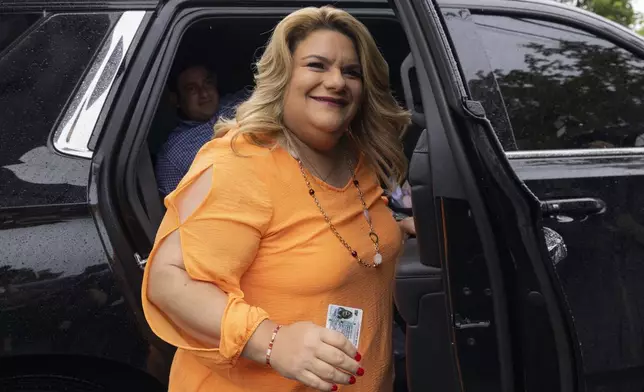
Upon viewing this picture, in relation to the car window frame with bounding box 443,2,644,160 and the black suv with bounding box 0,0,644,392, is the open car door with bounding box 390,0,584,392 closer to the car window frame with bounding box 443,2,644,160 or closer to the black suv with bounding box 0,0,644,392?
the black suv with bounding box 0,0,644,392

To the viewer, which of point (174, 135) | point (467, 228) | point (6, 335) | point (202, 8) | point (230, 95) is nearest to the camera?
point (467, 228)

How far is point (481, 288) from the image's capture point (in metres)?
1.41

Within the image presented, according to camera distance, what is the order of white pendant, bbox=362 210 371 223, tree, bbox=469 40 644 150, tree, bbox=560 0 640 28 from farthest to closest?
tree, bbox=560 0 640 28 < tree, bbox=469 40 644 150 < white pendant, bbox=362 210 371 223

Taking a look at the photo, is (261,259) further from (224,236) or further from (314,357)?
(314,357)

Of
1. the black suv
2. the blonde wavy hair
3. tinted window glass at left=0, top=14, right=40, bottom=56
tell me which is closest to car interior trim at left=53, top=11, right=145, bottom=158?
the black suv

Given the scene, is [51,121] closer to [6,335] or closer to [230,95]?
[6,335]

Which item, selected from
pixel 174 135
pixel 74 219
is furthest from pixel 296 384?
pixel 174 135

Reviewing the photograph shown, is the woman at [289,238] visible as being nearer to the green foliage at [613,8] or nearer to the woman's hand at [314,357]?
the woman's hand at [314,357]

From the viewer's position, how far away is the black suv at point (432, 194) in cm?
139

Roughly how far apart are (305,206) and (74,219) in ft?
2.38

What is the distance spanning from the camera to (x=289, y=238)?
4.82 ft

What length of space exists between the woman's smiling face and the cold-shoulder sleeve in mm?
166

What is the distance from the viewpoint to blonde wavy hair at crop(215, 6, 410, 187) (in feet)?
5.07

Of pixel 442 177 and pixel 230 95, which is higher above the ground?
pixel 442 177
